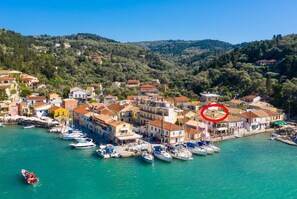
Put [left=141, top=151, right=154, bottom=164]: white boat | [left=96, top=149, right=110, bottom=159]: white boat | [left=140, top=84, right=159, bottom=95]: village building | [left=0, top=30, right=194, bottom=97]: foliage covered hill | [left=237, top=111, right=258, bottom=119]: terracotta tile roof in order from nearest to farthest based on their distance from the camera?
[left=141, top=151, right=154, bottom=164]: white boat
[left=96, top=149, right=110, bottom=159]: white boat
[left=237, top=111, right=258, bottom=119]: terracotta tile roof
[left=0, top=30, right=194, bottom=97]: foliage covered hill
[left=140, top=84, right=159, bottom=95]: village building

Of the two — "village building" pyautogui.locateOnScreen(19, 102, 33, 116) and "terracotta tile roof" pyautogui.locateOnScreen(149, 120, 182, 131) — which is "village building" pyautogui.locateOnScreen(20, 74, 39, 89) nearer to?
"village building" pyautogui.locateOnScreen(19, 102, 33, 116)

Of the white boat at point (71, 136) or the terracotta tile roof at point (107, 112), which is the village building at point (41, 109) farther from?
the white boat at point (71, 136)

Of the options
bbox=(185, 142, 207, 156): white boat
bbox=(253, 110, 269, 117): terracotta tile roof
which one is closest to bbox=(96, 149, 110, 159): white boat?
bbox=(185, 142, 207, 156): white boat

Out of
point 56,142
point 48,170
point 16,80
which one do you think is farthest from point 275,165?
point 16,80

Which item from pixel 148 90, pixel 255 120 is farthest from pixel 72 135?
pixel 148 90

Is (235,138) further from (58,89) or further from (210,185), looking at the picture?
(58,89)

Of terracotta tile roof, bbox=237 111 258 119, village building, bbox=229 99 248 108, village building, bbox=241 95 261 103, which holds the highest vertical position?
village building, bbox=241 95 261 103

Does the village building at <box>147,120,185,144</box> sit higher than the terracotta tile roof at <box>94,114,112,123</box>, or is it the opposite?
the terracotta tile roof at <box>94,114,112,123</box>
